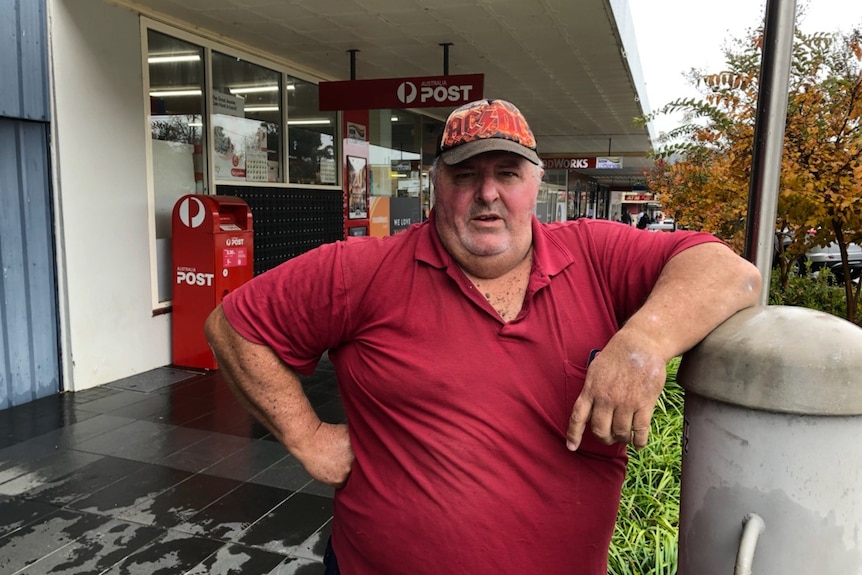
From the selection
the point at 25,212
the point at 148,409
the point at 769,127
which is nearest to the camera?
the point at 769,127

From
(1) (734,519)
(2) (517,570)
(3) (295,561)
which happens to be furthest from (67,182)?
(1) (734,519)

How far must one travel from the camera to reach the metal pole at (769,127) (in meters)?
2.43

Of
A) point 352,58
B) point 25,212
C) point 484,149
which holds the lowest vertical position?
point 25,212

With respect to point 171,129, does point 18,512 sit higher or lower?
lower

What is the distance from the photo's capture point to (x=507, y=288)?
66.3 inches

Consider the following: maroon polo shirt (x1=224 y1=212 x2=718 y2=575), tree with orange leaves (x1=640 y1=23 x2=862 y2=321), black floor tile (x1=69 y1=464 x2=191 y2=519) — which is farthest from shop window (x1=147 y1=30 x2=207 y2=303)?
maroon polo shirt (x1=224 y1=212 x2=718 y2=575)

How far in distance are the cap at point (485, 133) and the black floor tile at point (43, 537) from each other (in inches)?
113

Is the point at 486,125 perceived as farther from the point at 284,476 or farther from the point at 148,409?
the point at 148,409

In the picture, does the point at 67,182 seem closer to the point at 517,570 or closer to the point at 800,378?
the point at 517,570

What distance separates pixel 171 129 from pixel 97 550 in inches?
177

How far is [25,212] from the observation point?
5145 millimetres

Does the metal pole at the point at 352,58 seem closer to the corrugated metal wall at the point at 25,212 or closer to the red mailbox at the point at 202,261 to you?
the red mailbox at the point at 202,261

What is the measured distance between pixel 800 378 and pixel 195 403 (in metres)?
5.09

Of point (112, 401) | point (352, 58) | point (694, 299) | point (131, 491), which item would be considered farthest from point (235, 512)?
point (352, 58)
